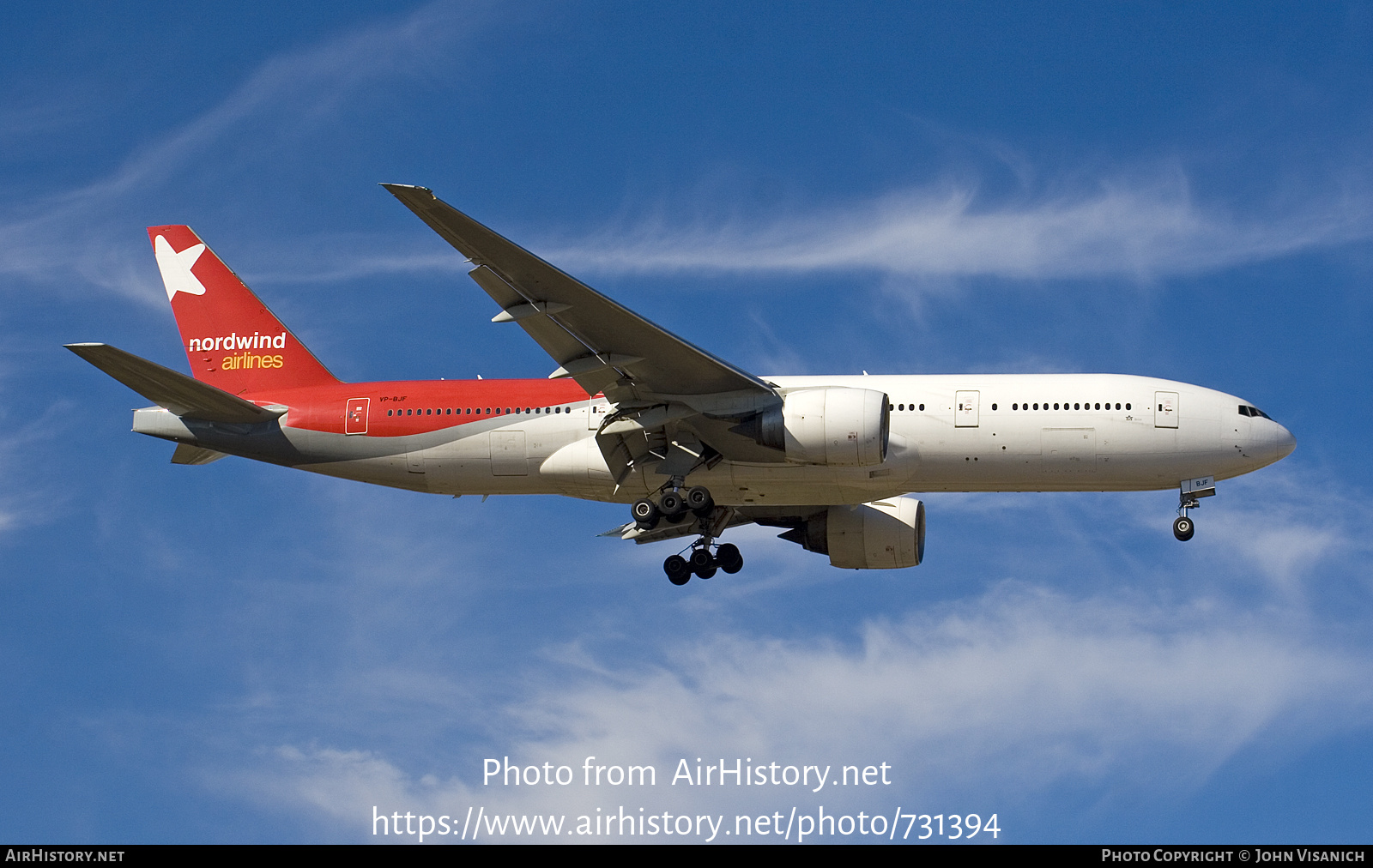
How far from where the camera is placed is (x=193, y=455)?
36.8 m

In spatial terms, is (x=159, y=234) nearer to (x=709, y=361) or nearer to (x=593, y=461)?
(x=593, y=461)

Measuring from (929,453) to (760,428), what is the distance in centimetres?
375

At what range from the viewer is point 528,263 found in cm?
2891

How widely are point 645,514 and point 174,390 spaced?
10.7 metres

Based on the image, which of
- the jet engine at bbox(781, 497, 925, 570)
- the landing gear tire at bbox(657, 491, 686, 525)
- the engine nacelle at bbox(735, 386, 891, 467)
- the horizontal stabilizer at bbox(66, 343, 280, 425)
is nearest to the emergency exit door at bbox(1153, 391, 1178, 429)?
the engine nacelle at bbox(735, 386, 891, 467)

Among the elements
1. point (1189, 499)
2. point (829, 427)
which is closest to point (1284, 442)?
point (1189, 499)

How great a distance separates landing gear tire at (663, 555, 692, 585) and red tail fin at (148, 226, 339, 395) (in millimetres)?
9123

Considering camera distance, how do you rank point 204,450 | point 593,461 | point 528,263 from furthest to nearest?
point 204,450
point 593,461
point 528,263

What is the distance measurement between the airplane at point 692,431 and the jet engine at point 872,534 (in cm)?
5

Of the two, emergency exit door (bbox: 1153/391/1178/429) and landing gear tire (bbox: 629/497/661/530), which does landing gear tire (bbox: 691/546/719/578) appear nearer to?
landing gear tire (bbox: 629/497/661/530)

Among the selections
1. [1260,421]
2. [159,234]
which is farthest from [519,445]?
[1260,421]

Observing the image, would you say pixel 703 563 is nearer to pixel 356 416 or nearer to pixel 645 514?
A: pixel 645 514

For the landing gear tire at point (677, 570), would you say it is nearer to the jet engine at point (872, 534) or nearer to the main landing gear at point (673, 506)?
the main landing gear at point (673, 506)

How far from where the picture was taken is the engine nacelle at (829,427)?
3169 centimetres
